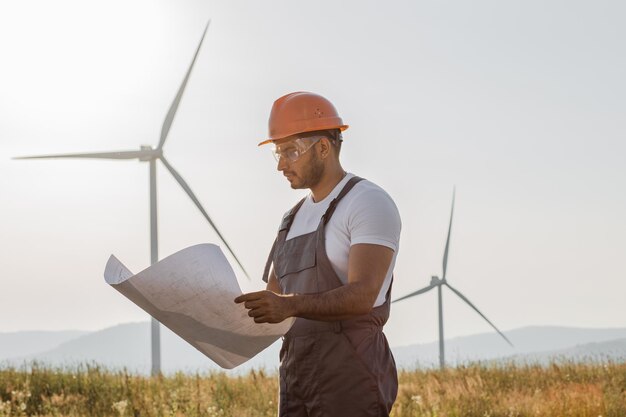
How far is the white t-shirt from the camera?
361cm

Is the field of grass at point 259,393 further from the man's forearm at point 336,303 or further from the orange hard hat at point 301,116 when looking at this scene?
the man's forearm at point 336,303

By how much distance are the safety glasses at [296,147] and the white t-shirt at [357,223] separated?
212 millimetres

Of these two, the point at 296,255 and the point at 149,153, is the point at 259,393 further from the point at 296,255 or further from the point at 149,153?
the point at 149,153

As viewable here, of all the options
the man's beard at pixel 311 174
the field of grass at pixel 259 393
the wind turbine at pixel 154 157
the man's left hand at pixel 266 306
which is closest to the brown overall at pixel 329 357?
the man's beard at pixel 311 174

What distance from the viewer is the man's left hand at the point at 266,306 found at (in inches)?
130

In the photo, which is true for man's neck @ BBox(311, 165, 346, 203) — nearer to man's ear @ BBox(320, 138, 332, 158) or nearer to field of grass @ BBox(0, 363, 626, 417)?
man's ear @ BBox(320, 138, 332, 158)

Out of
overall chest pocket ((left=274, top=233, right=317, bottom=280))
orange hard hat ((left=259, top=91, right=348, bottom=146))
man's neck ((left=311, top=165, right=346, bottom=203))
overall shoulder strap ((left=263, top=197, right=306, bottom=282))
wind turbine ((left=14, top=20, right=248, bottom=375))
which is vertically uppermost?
wind turbine ((left=14, top=20, right=248, bottom=375))

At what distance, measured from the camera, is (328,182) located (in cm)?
396

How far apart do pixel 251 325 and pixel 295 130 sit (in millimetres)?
887

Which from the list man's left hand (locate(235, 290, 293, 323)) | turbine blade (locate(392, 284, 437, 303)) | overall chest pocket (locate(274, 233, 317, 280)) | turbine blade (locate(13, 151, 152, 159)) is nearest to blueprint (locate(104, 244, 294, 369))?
man's left hand (locate(235, 290, 293, 323))

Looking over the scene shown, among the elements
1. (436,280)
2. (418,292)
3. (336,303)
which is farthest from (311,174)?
(436,280)

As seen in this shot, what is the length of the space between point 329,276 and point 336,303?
321 mm

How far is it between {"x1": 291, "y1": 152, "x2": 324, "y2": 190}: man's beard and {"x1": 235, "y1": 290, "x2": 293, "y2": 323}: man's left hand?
2.37ft

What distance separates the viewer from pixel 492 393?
12.0m
